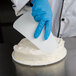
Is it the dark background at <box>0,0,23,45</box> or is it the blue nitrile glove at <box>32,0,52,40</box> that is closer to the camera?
the blue nitrile glove at <box>32,0,52,40</box>

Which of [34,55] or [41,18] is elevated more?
[41,18]

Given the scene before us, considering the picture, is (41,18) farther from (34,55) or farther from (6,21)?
(6,21)

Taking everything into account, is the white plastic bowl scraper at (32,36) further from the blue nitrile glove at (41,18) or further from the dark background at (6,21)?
the dark background at (6,21)

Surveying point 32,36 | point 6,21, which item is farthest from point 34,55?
point 6,21

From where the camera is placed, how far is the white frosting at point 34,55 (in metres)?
0.90

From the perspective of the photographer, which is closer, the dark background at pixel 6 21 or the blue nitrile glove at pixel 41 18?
the blue nitrile glove at pixel 41 18

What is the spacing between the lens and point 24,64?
91cm

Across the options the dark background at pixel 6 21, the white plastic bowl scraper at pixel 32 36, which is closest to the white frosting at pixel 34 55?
the white plastic bowl scraper at pixel 32 36

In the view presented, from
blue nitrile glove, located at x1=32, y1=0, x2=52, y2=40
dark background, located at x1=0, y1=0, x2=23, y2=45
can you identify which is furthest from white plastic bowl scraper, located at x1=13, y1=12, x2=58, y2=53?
dark background, located at x1=0, y1=0, x2=23, y2=45

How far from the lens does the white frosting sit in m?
0.90

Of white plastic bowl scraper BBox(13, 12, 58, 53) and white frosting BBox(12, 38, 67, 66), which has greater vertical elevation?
white plastic bowl scraper BBox(13, 12, 58, 53)

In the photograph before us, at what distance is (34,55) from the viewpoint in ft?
2.95

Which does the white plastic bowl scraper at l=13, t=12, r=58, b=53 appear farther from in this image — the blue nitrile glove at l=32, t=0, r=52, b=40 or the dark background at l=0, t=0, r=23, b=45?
the dark background at l=0, t=0, r=23, b=45

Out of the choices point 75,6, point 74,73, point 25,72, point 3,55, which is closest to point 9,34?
point 3,55
